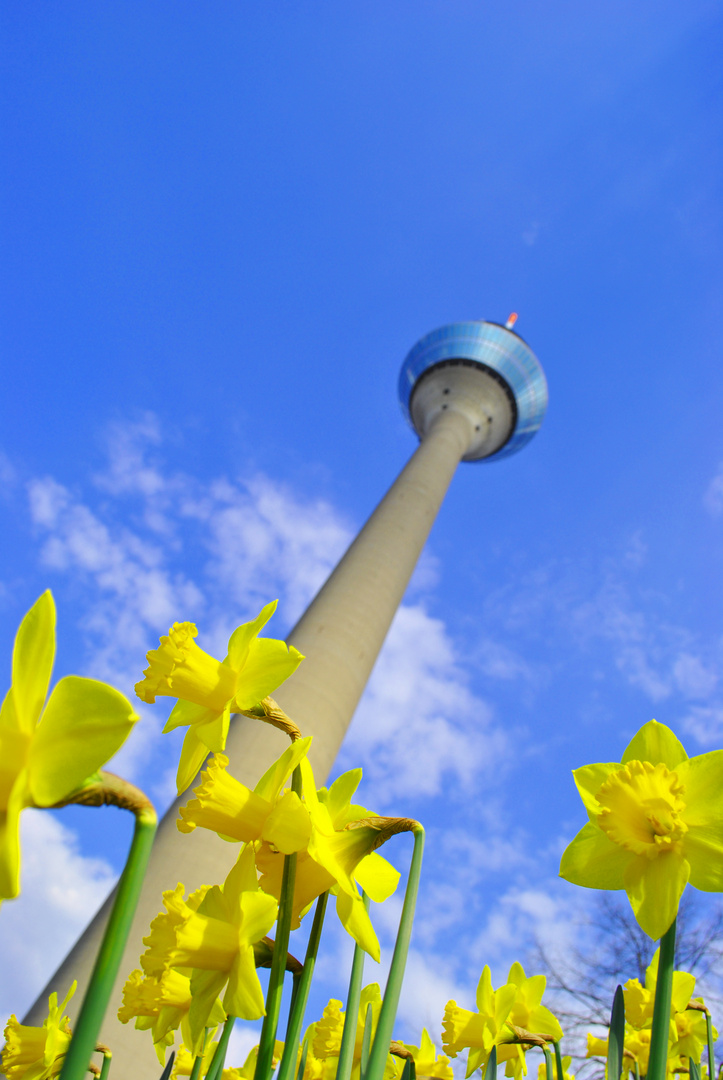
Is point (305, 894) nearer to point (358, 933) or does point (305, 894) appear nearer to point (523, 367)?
point (358, 933)

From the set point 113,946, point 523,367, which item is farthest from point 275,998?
point 523,367

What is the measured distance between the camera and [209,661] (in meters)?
1.16

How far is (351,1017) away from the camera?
1.16 meters

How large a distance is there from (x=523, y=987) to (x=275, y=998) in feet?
4.09

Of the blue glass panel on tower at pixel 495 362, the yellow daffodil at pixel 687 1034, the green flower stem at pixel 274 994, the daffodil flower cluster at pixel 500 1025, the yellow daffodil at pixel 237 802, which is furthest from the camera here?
the blue glass panel on tower at pixel 495 362

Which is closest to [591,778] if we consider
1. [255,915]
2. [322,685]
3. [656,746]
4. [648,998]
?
[656,746]

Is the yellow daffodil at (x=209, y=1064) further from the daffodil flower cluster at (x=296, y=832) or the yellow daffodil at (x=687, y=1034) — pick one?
the yellow daffodil at (x=687, y=1034)

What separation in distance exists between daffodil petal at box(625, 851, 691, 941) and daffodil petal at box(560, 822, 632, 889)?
2cm

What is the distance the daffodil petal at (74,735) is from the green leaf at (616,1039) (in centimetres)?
102

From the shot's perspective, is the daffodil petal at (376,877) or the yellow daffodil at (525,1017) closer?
the daffodil petal at (376,877)

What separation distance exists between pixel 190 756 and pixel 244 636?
22 centimetres

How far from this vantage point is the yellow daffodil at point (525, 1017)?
1765 mm

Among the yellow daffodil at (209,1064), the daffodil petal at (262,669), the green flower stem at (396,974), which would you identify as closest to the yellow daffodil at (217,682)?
the daffodil petal at (262,669)

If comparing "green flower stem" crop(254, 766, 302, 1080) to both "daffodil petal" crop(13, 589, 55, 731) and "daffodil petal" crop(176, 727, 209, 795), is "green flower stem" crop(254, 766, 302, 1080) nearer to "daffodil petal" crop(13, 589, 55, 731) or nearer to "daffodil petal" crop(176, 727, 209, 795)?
"daffodil petal" crop(176, 727, 209, 795)
